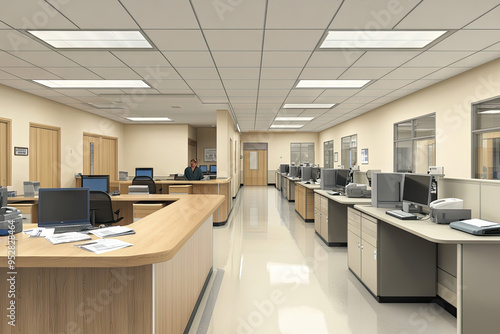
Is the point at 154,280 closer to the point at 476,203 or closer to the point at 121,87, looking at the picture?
the point at 476,203

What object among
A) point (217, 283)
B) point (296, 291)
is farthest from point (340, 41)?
point (217, 283)

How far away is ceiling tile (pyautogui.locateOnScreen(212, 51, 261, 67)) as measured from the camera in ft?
14.1

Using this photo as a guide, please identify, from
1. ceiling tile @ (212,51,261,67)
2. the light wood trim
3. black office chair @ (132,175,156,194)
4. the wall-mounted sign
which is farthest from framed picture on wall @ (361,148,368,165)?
the wall-mounted sign

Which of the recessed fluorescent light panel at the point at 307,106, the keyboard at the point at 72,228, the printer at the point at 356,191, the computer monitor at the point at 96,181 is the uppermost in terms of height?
the recessed fluorescent light panel at the point at 307,106

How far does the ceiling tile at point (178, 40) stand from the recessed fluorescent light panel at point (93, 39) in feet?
0.53

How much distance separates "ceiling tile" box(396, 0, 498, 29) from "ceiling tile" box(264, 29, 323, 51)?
3.00 ft

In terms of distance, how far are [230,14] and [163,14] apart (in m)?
0.66

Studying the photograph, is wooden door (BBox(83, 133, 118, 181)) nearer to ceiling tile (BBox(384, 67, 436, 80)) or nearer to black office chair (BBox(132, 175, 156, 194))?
black office chair (BBox(132, 175, 156, 194))

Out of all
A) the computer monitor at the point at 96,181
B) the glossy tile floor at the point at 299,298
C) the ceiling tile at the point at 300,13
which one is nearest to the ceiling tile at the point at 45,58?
the computer monitor at the point at 96,181

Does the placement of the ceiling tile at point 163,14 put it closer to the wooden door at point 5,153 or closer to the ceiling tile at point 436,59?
the ceiling tile at point 436,59

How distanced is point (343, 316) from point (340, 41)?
3.07 metres

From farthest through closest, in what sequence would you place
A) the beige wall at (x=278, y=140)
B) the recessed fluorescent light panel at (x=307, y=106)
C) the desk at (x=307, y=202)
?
1. the beige wall at (x=278, y=140)
2. the recessed fluorescent light panel at (x=307, y=106)
3. the desk at (x=307, y=202)

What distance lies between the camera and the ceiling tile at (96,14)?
296 cm

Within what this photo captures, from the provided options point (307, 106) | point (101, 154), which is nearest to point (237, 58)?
point (307, 106)
